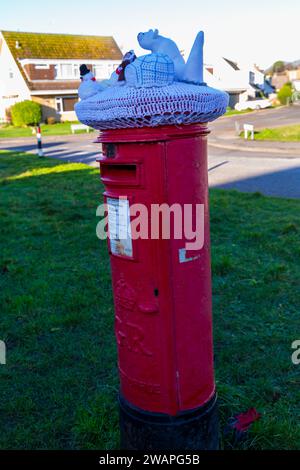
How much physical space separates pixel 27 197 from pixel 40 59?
110ft

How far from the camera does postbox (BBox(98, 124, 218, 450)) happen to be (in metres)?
2.23

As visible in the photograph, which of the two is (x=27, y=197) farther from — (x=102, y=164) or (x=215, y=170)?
(x=102, y=164)

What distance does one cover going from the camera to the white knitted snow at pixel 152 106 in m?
2.11

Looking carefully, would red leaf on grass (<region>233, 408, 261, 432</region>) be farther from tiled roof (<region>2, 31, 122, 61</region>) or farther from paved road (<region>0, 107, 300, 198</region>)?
tiled roof (<region>2, 31, 122, 61</region>)

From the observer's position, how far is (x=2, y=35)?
40062mm

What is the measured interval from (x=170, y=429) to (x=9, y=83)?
4423 cm

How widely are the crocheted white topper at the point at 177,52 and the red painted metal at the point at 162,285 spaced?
24 cm

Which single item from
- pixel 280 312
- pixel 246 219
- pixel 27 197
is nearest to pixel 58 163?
pixel 27 197

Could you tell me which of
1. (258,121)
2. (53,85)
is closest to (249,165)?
(258,121)

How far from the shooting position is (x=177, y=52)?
233 cm

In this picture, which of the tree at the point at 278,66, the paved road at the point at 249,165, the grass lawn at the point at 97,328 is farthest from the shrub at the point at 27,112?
the tree at the point at 278,66

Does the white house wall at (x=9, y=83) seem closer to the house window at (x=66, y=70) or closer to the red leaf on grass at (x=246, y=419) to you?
the house window at (x=66, y=70)

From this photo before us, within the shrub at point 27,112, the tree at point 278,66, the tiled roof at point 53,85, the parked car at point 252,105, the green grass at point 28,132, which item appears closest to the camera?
the green grass at point 28,132
